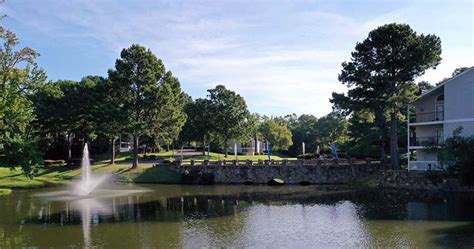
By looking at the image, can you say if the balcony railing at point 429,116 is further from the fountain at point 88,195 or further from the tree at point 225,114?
the tree at point 225,114

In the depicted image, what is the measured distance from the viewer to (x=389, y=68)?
4803 centimetres

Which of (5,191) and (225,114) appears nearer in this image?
(5,191)

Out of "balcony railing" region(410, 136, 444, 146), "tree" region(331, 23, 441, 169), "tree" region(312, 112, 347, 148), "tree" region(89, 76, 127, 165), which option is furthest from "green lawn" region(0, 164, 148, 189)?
"tree" region(312, 112, 347, 148)

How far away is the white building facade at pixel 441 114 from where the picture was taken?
140ft

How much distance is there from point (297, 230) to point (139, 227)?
28.7 ft

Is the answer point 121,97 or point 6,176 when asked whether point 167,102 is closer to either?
point 121,97

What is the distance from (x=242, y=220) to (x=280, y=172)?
27625mm

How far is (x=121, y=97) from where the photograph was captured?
6166 cm

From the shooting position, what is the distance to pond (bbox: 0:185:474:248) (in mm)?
21234

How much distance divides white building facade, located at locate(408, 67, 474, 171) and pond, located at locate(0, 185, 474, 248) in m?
7.33

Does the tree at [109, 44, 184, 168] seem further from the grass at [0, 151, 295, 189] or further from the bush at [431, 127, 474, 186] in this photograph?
the bush at [431, 127, 474, 186]

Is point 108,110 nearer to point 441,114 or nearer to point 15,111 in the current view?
point 15,111

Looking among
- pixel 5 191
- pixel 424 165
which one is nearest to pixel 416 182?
pixel 424 165

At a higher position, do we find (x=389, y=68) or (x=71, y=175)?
(x=389, y=68)
